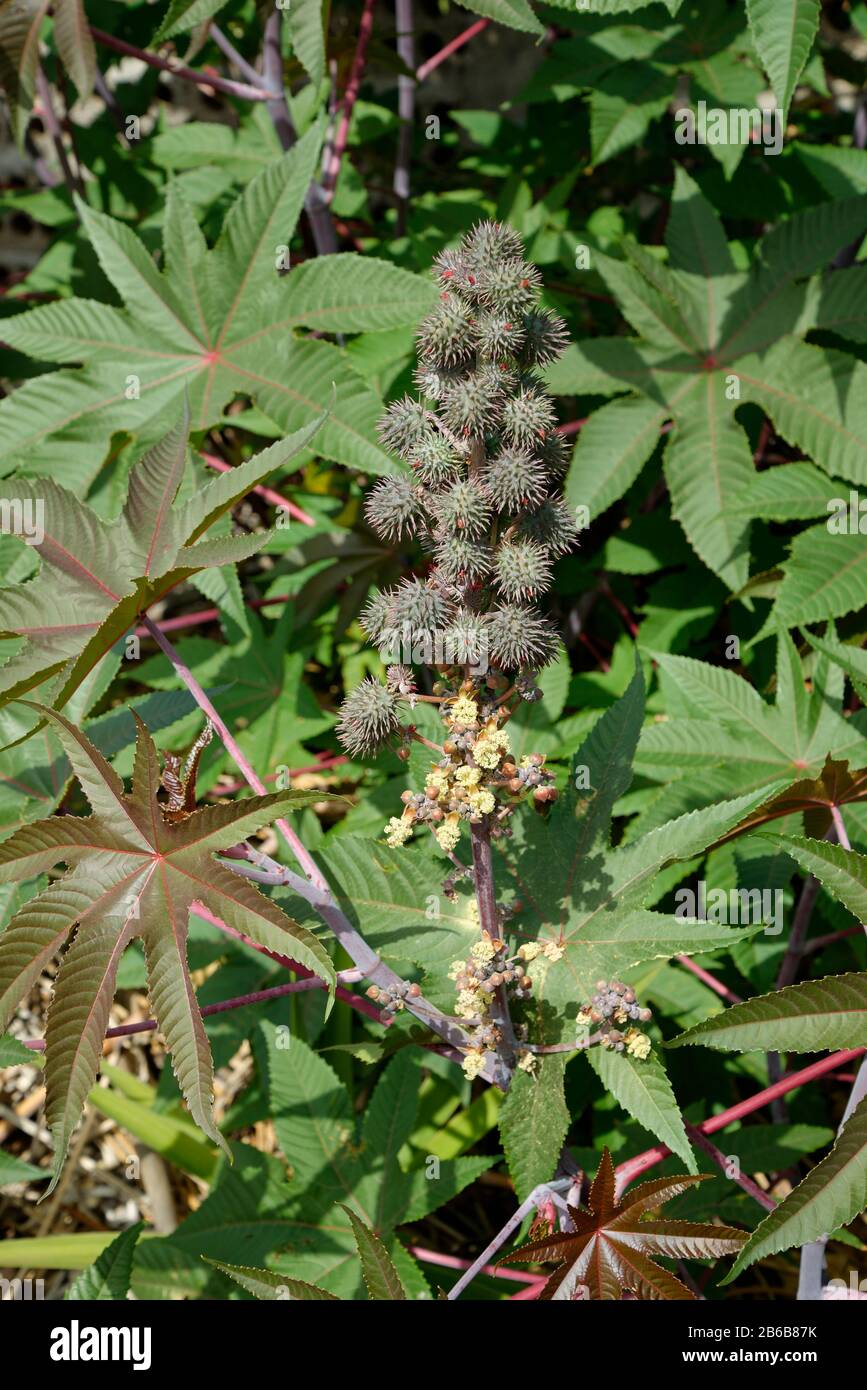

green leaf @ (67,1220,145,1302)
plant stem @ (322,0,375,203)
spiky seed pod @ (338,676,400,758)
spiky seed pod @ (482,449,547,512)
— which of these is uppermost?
plant stem @ (322,0,375,203)

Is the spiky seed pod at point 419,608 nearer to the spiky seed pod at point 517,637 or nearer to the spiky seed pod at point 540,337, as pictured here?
the spiky seed pod at point 517,637

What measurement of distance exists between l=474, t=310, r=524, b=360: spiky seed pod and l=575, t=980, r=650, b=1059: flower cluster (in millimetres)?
1047

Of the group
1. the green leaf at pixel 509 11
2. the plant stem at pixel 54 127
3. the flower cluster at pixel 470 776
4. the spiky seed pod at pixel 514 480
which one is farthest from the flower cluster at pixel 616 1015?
the plant stem at pixel 54 127

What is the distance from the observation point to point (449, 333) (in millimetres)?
1688

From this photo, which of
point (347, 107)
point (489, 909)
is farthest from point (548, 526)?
point (347, 107)

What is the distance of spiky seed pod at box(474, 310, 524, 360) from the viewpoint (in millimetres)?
1688

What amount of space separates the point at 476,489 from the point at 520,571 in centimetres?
14

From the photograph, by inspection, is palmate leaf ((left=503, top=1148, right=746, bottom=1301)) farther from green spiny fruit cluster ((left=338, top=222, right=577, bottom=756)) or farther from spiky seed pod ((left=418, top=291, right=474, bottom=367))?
spiky seed pod ((left=418, top=291, right=474, bottom=367))

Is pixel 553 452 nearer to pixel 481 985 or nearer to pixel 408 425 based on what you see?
pixel 408 425

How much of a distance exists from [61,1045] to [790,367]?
8.01ft

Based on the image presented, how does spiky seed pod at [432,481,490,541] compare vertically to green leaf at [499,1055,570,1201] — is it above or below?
above

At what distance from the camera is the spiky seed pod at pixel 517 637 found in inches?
66.8

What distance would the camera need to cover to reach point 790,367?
3074 millimetres

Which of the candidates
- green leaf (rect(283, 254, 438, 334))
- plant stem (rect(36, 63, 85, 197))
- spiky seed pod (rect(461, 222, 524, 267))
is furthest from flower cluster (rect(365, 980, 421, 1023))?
plant stem (rect(36, 63, 85, 197))
